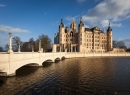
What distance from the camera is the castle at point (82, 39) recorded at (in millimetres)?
126875

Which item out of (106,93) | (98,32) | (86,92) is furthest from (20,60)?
(98,32)

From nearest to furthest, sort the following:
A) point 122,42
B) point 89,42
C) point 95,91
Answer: point 95,91 < point 89,42 < point 122,42

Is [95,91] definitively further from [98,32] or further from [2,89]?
[98,32]

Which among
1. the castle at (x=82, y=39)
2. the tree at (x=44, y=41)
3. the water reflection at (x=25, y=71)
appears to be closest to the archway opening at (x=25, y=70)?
the water reflection at (x=25, y=71)

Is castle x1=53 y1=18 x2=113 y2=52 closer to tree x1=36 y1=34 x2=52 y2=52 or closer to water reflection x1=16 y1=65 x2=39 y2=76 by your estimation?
tree x1=36 y1=34 x2=52 y2=52

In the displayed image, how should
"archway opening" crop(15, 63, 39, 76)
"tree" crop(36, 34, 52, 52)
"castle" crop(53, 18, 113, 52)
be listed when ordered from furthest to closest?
"castle" crop(53, 18, 113, 52) < "tree" crop(36, 34, 52, 52) < "archway opening" crop(15, 63, 39, 76)

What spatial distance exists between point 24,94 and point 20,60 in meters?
13.1

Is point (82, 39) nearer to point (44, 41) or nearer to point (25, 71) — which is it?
point (44, 41)

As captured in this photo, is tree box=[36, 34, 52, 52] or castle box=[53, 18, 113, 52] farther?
castle box=[53, 18, 113, 52]

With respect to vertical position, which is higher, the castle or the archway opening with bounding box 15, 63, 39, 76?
the castle

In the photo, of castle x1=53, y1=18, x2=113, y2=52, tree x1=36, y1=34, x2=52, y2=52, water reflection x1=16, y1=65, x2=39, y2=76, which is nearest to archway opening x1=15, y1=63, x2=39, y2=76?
water reflection x1=16, y1=65, x2=39, y2=76

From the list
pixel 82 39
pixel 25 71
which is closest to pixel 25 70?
pixel 25 71

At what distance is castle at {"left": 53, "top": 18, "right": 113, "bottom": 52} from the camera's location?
12688 cm

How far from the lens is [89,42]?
139m
